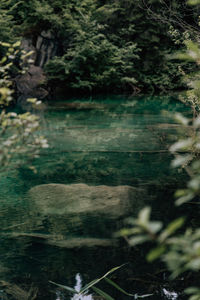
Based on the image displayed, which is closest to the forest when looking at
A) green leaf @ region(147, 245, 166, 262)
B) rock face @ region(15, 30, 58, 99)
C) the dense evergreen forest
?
Result: green leaf @ region(147, 245, 166, 262)

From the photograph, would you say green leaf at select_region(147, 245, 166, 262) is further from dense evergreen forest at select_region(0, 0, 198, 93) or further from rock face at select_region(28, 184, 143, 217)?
dense evergreen forest at select_region(0, 0, 198, 93)

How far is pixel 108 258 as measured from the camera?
2908 mm

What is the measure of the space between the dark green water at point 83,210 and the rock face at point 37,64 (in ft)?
24.3

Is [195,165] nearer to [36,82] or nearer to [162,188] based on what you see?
[162,188]

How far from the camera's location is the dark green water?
8.77 feet

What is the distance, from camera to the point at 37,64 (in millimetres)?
15758

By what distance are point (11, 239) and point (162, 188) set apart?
6.79ft

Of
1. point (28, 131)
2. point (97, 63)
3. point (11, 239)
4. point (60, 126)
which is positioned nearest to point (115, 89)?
point (97, 63)

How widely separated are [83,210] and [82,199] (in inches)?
10.2

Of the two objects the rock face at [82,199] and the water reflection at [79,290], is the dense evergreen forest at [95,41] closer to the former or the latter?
the rock face at [82,199]

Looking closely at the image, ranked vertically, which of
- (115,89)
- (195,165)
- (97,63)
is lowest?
(115,89)

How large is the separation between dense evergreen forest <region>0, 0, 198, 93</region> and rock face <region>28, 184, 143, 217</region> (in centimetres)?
1073

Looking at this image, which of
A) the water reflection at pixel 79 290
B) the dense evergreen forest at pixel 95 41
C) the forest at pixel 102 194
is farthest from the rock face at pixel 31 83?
the water reflection at pixel 79 290

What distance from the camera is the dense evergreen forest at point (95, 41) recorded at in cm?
1491
